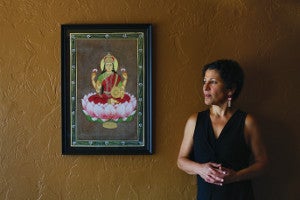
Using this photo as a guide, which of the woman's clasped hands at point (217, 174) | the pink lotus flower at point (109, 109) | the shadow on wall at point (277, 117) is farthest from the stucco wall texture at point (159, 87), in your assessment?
the woman's clasped hands at point (217, 174)

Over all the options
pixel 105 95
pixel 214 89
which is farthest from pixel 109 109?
pixel 214 89

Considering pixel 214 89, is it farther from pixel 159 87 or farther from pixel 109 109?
pixel 109 109

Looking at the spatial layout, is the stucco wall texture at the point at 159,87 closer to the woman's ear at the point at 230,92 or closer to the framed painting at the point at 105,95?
the framed painting at the point at 105,95

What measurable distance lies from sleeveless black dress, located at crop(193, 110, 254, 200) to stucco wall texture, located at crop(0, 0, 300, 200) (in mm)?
210

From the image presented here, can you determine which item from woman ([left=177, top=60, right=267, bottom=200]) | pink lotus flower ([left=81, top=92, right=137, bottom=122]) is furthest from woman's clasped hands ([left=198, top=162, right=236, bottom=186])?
pink lotus flower ([left=81, top=92, right=137, bottom=122])

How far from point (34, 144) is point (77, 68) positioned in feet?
1.58

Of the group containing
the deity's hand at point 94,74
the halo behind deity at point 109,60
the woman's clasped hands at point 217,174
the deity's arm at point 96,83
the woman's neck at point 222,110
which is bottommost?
the woman's clasped hands at point 217,174

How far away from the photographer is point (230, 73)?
1.65m

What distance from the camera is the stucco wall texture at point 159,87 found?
1.85 metres

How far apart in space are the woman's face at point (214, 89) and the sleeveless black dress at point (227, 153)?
119 millimetres

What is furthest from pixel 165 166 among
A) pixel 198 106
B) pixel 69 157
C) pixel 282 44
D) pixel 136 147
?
pixel 282 44

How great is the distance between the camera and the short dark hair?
5.41ft

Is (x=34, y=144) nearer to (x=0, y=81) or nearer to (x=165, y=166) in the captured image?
(x=0, y=81)

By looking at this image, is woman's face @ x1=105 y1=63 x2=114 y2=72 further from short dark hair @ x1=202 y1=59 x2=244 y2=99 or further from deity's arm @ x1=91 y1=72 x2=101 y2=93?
short dark hair @ x1=202 y1=59 x2=244 y2=99
